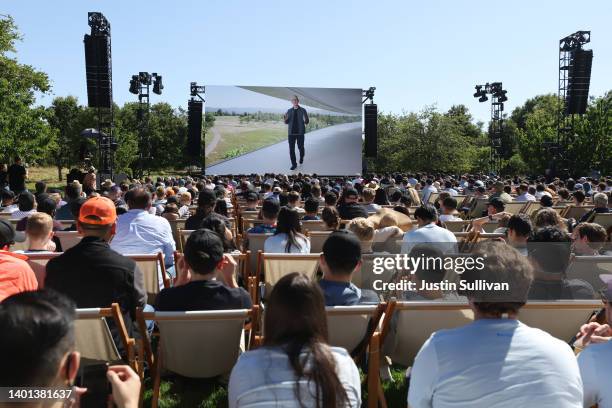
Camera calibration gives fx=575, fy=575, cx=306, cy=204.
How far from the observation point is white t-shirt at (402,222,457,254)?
5.14 metres

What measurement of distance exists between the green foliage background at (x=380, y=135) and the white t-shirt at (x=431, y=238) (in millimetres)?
19517

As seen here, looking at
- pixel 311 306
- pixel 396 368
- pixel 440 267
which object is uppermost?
pixel 311 306

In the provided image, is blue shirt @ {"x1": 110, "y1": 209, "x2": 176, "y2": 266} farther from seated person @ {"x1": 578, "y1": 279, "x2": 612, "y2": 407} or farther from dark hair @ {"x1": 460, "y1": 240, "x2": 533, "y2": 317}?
seated person @ {"x1": 578, "y1": 279, "x2": 612, "y2": 407}

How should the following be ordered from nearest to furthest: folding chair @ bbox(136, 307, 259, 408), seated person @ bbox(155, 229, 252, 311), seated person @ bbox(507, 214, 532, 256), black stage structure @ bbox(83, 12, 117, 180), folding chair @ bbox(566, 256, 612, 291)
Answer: folding chair @ bbox(136, 307, 259, 408), seated person @ bbox(155, 229, 252, 311), folding chair @ bbox(566, 256, 612, 291), seated person @ bbox(507, 214, 532, 256), black stage structure @ bbox(83, 12, 117, 180)

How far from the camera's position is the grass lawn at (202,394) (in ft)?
11.4

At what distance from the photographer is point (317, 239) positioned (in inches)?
227

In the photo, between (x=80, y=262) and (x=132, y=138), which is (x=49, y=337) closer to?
(x=80, y=262)

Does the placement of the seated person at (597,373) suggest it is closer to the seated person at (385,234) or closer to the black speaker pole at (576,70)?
the seated person at (385,234)

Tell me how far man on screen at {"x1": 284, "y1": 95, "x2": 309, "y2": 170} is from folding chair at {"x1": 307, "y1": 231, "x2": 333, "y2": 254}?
19.0 metres

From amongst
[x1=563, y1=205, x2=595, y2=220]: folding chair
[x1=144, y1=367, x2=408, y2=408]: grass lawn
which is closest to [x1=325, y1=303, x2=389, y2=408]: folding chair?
[x1=144, y1=367, x2=408, y2=408]: grass lawn

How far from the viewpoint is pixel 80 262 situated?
10.4 ft

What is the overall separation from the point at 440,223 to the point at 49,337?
247 inches

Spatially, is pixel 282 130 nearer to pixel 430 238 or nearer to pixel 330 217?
pixel 330 217

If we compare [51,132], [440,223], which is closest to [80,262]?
[440,223]
